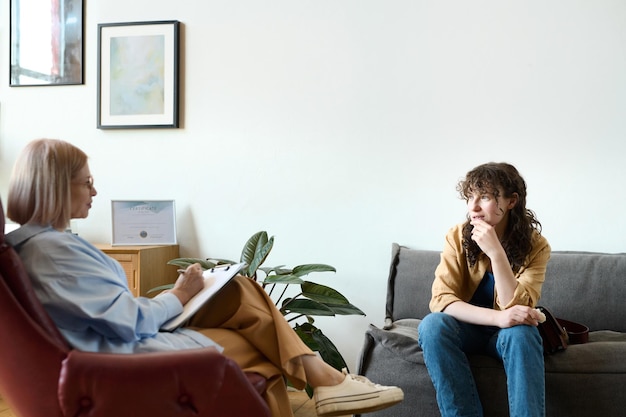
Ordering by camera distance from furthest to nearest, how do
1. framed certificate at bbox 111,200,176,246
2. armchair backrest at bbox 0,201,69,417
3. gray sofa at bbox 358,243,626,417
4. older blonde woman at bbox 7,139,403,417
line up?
1. framed certificate at bbox 111,200,176,246
2. gray sofa at bbox 358,243,626,417
3. older blonde woman at bbox 7,139,403,417
4. armchair backrest at bbox 0,201,69,417

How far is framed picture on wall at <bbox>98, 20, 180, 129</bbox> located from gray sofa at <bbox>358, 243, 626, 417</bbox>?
1.46 metres

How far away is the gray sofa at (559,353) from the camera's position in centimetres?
215

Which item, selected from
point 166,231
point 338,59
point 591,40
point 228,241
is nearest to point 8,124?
point 166,231

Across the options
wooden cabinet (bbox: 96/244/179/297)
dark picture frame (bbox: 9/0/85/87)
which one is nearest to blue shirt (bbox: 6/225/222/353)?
wooden cabinet (bbox: 96/244/179/297)

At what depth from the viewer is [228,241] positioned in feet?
11.1

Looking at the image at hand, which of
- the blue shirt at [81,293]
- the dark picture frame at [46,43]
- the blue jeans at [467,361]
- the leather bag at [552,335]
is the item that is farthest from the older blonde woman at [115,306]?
the dark picture frame at [46,43]

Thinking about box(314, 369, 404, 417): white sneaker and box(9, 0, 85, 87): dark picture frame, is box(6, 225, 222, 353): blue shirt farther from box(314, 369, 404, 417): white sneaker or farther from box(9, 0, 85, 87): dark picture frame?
box(9, 0, 85, 87): dark picture frame

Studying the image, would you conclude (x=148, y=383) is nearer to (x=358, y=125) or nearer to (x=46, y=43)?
(x=358, y=125)

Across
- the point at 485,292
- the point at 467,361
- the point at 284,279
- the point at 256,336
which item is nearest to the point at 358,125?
the point at 284,279

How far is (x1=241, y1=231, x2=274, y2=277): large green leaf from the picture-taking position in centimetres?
281

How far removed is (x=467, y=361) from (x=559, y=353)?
0.31 meters

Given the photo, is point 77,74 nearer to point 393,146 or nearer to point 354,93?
point 354,93

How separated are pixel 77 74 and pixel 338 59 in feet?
4.42

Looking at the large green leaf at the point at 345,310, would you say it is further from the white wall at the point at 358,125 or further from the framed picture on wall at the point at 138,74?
the framed picture on wall at the point at 138,74
